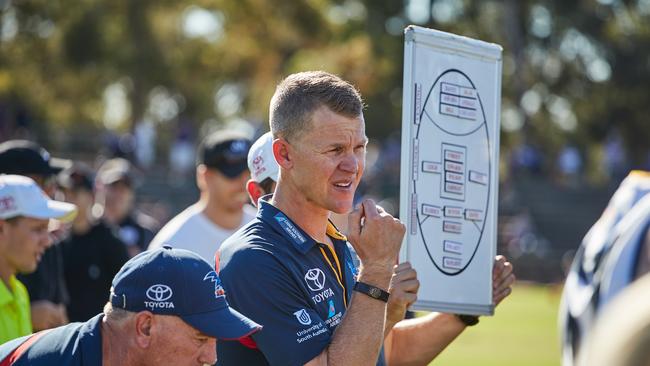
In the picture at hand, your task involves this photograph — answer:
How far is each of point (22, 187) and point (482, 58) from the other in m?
2.34

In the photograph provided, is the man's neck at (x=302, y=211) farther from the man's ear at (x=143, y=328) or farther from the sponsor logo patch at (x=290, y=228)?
the man's ear at (x=143, y=328)

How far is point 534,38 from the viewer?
5097 cm

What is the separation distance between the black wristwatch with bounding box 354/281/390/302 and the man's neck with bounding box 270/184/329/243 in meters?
0.35

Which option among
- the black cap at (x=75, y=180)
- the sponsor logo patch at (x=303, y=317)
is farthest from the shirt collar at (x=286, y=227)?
the black cap at (x=75, y=180)

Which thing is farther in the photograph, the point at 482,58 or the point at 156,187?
the point at 156,187

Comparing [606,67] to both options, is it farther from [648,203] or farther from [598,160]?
[648,203]

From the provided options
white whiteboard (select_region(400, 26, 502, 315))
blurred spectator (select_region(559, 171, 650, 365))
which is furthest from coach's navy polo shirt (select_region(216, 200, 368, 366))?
blurred spectator (select_region(559, 171, 650, 365))

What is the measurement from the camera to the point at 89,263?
8.13 metres

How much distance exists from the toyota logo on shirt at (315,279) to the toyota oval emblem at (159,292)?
0.60m

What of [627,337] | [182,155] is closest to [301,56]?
[182,155]

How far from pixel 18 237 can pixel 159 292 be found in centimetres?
225

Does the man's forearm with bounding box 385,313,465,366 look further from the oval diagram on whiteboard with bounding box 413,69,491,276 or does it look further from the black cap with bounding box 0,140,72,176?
the black cap with bounding box 0,140,72,176

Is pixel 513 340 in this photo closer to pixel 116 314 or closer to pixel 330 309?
pixel 330 309

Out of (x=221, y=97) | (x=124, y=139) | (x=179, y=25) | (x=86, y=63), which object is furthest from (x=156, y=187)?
(x=221, y=97)
